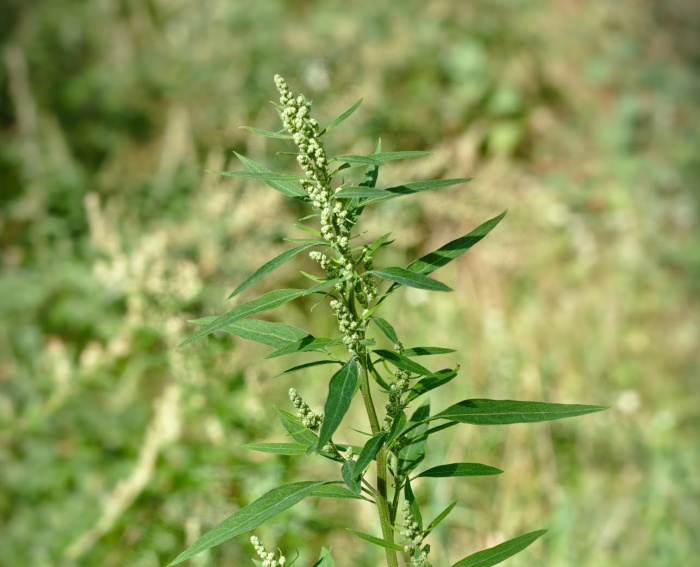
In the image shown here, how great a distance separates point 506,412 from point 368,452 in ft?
0.39

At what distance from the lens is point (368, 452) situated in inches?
20.8

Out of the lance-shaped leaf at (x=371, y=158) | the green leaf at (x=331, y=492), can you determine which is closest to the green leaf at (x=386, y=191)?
the lance-shaped leaf at (x=371, y=158)

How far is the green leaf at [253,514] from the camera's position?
50cm

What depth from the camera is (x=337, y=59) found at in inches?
153

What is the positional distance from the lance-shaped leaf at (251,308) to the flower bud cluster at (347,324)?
4cm

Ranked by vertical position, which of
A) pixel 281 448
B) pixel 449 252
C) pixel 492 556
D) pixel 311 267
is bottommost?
pixel 492 556

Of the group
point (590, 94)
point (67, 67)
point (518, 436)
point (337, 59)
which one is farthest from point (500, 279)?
point (67, 67)

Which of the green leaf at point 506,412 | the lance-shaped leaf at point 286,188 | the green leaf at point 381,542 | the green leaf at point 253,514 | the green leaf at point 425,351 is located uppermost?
the lance-shaped leaf at point 286,188

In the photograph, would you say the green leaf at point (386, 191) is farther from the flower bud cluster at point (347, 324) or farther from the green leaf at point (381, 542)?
the green leaf at point (381, 542)

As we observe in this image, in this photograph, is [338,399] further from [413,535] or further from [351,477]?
[413,535]

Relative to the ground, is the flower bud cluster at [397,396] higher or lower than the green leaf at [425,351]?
lower

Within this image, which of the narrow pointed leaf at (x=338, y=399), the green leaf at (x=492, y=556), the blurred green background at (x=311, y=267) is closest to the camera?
the narrow pointed leaf at (x=338, y=399)

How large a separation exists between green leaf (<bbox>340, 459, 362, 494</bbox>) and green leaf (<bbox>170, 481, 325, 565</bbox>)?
0.08ft

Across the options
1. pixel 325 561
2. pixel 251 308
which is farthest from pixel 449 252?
pixel 325 561
